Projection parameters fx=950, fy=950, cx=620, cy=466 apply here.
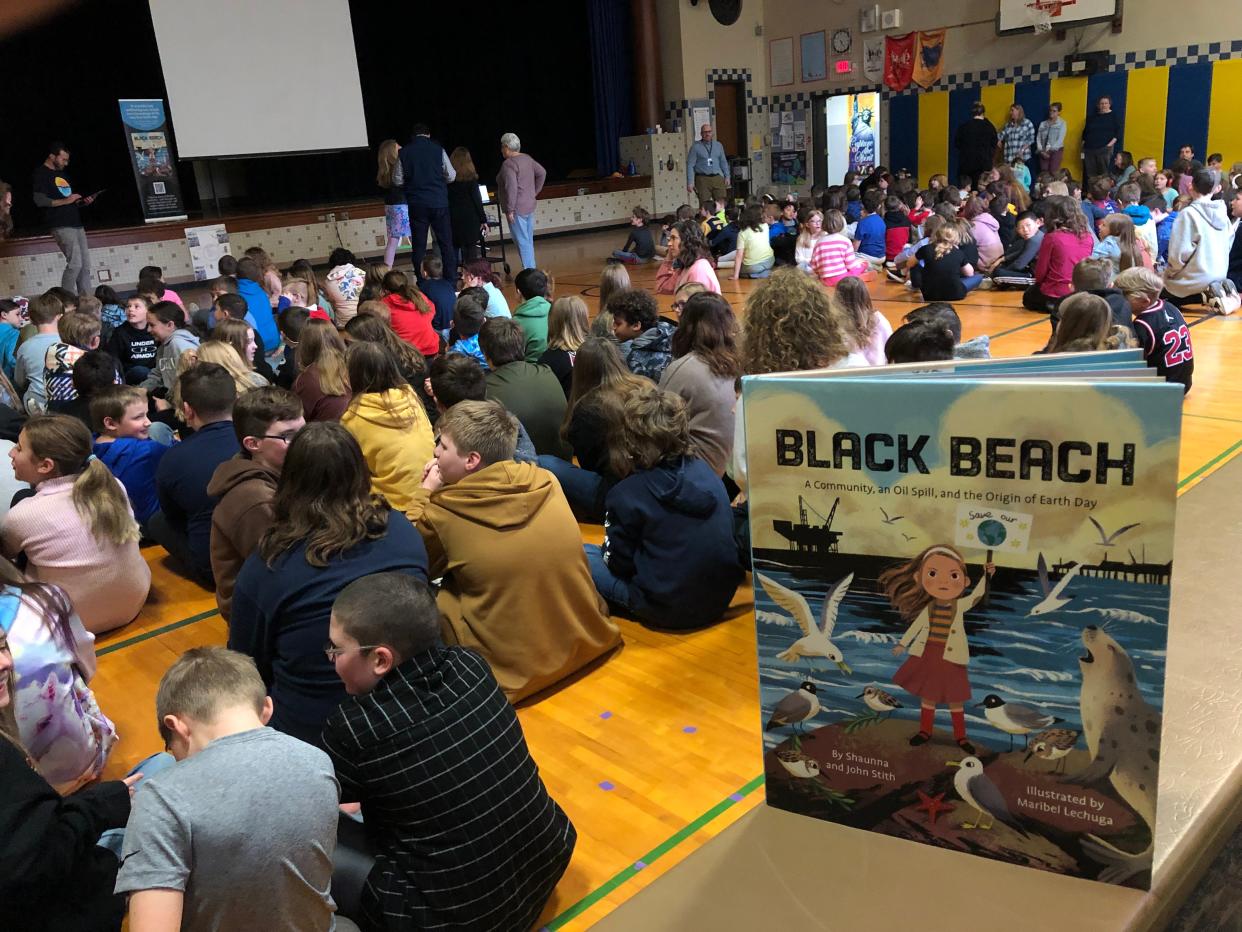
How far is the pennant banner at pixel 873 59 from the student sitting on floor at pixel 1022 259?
7748 mm

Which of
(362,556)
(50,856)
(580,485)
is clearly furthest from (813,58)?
(50,856)

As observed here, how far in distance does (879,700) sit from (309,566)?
1.53 metres

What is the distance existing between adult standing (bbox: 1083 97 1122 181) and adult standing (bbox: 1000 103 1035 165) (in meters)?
0.71

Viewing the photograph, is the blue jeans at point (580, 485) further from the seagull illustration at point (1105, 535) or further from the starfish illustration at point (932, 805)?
the seagull illustration at point (1105, 535)

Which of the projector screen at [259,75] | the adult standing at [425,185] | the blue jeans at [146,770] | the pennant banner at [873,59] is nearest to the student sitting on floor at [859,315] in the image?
the blue jeans at [146,770]

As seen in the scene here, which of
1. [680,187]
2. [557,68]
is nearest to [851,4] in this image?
[680,187]

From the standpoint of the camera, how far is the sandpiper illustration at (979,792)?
1046 millimetres

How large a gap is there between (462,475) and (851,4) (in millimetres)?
14754

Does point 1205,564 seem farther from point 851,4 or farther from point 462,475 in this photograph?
point 851,4

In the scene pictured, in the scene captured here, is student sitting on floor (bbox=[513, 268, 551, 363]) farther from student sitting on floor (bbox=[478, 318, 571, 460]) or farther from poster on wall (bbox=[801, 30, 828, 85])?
poster on wall (bbox=[801, 30, 828, 85])

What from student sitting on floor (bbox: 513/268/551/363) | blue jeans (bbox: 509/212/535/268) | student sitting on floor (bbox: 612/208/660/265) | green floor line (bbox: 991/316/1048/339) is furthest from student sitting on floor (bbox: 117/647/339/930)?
student sitting on floor (bbox: 612/208/660/265)

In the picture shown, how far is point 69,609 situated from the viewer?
2.29m

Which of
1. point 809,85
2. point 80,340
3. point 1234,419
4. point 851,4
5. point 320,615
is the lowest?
A: point 1234,419

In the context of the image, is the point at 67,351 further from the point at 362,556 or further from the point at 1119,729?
the point at 1119,729
